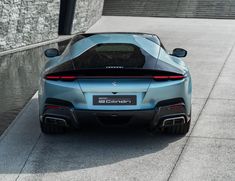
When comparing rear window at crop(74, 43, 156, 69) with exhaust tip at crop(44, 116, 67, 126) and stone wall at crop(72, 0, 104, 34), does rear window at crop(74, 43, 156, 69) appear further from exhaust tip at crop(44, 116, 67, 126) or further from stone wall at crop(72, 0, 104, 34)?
stone wall at crop(72, 0, 104, 34)

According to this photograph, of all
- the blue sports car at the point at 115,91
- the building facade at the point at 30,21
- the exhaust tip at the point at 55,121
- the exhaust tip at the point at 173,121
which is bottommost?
the building facade at the point at 30,21

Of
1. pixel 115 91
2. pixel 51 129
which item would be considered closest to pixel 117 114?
pixel 115 91

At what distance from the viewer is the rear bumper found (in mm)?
5624

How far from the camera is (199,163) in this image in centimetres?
553

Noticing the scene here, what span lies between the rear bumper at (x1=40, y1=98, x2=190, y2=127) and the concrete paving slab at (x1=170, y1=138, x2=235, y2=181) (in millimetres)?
456

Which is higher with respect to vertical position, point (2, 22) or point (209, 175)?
point (209, 175)

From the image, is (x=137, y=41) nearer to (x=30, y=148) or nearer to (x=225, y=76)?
(x=30, y=148)

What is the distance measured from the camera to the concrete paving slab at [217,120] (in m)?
6.59

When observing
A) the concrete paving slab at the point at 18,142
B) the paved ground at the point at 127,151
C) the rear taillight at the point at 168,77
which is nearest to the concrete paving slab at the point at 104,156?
the paved ground at the point at 127,151

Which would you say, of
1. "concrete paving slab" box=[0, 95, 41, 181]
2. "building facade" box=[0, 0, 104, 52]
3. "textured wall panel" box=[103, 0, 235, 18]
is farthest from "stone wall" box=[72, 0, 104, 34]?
"concrete paving slab" box=[0, 95, 41, 181]

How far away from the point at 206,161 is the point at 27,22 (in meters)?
10.4

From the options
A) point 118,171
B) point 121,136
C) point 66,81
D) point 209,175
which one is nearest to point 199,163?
point 209,175

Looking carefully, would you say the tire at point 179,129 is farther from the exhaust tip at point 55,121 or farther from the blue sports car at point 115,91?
the exhaust tip at point 55,121

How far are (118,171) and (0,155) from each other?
4.75 ft
